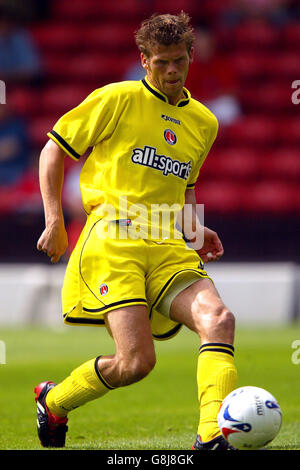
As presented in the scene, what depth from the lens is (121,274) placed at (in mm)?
4531

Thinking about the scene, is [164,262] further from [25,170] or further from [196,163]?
[25,170]

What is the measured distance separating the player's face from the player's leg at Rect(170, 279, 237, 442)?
106 centimetres

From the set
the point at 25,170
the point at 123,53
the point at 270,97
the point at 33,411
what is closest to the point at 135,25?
the point at 123,53

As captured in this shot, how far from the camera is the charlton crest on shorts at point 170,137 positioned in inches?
188

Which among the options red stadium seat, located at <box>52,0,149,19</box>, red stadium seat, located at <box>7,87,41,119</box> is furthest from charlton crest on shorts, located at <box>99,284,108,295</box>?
red stadium seat, located at <box>52,0,149,19</box>

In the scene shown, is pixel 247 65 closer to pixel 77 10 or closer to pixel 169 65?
pixel 77 10

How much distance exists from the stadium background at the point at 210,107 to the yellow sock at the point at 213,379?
24.3ft

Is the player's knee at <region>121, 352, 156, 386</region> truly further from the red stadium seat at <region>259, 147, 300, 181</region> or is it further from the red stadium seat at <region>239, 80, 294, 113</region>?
the red stadium seat at <region>239, 80, 294, 113</region>

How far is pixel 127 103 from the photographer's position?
4.70 meters

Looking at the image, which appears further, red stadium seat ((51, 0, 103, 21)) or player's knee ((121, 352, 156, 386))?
red stadium seat ((51, 0, 103, 21))

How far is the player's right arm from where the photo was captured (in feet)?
14.8

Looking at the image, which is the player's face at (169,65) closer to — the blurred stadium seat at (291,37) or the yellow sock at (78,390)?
the yellow sock at (78,390)

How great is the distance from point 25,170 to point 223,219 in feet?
10.0

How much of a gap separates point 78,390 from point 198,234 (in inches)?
44.3
